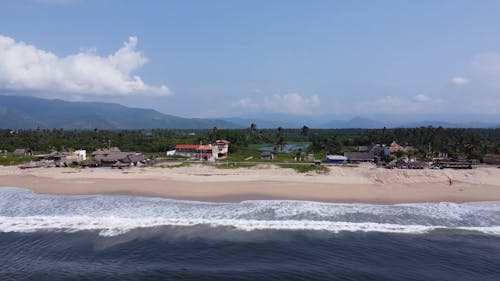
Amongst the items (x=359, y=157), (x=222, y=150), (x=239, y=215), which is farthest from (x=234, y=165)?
(x=239, y=215)

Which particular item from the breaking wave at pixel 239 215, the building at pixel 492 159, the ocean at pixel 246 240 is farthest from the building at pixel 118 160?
the building at pixel 492 159

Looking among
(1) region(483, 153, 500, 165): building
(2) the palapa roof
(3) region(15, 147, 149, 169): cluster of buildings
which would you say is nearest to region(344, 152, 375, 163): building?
(2) the palapa roof

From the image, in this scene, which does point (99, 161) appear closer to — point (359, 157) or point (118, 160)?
point (118, 160)

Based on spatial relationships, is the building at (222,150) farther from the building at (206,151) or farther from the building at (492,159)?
the building at (492,159)

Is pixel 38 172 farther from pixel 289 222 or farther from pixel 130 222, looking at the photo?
pixel 289 222

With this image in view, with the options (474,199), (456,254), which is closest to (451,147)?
(474,199)

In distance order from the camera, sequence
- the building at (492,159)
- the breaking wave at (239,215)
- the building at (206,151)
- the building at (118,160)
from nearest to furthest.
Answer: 1. the breaking wave at (239,215)
2. the building at (118,160)
3. the building at (492,159)
4. the building at (206,151)
